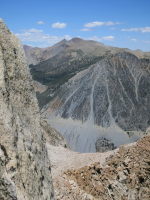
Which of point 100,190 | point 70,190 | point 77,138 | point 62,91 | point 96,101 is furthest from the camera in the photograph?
point 62,91

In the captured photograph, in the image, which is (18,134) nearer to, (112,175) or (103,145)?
(112,175)

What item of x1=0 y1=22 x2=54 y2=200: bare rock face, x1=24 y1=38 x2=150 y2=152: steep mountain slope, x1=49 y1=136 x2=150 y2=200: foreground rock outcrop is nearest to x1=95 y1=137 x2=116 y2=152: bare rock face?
x1=24 y1=38 x2=150 y2=152: steep mountain slope

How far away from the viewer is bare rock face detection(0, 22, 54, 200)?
760 centimetres

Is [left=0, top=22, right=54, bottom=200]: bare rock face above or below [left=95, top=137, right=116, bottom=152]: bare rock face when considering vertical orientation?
above

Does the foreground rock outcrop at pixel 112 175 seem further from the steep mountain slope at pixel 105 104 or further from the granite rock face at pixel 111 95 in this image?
the granite rock face at pixel 111 95

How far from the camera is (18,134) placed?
28.8 ft

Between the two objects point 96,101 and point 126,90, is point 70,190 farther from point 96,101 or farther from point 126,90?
point 126,90

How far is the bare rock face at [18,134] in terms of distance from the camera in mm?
7602

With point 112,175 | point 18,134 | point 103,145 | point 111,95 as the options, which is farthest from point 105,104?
Answer: point 18,134

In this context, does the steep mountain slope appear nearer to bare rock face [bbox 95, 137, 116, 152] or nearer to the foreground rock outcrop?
bare rock face [bbox 95, 137, 116, 152]

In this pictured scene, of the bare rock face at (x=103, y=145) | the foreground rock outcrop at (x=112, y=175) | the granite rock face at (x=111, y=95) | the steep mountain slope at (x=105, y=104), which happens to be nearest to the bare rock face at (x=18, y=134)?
the foreground rock outcrop at (x=112, y=175)

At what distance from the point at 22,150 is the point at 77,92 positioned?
9473cm

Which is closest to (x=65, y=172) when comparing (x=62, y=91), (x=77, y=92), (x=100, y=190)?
(x=100, y=190)

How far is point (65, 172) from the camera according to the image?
59.3 ft
